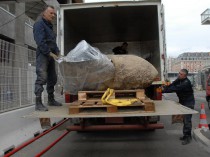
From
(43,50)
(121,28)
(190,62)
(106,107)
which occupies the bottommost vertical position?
(106,107)

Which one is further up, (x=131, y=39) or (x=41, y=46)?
(x=131, y=39)

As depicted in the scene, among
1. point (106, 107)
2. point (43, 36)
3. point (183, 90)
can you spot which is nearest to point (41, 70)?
point (43, 36)

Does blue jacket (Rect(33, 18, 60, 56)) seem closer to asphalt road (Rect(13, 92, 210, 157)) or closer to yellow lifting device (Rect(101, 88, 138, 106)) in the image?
yellow lifting device (Rect(101, 88, 138, 106))

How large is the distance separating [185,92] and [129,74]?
221 cm

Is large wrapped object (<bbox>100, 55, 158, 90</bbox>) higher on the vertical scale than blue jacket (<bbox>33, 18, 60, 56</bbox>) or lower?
lower

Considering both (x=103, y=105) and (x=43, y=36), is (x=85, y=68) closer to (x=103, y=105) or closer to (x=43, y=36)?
(x=103, y=105)

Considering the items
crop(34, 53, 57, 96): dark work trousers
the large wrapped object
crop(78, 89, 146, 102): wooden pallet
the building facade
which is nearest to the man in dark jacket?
the large wrapped object

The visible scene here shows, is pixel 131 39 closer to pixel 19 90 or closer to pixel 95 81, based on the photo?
pixel 19 90

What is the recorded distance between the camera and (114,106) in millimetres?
5113

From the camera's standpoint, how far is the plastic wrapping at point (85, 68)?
5.29 m

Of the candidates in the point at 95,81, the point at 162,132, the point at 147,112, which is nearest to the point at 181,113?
the point at 147,112

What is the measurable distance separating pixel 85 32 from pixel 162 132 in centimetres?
363

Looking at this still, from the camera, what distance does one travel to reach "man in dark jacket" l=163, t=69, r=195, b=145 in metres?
7.32

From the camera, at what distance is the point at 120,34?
1017cm
